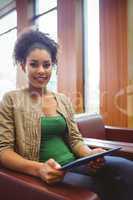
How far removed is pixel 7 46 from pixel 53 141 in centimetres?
481

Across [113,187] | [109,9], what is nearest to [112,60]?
[109,9]

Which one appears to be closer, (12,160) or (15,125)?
(12,160)

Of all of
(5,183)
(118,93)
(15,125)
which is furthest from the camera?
(118,93)

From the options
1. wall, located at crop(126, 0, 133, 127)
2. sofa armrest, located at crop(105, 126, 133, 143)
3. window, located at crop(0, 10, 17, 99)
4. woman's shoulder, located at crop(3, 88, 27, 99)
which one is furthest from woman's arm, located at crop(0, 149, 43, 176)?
window, located at crop(0, 10, 17, 99)

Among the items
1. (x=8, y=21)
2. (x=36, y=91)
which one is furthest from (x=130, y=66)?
(x=8, y=21)

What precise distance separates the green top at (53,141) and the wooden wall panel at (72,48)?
7.26 feet

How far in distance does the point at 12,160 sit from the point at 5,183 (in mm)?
107

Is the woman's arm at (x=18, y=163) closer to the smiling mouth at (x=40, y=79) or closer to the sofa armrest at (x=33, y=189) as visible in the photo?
the sofa armrest at (x=33, y=189)

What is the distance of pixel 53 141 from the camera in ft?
4.61

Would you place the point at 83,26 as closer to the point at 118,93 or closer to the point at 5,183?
the point at 118,93

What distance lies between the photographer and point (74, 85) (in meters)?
3.70

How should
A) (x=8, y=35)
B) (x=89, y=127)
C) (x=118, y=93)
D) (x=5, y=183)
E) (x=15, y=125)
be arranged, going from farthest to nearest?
(x=8, y=35), (x=118, y=93), (x=89, y=127), (x=15, y=125), (x=5, y=183)

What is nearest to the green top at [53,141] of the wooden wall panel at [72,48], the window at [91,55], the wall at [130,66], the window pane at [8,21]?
the wall at [130,66]

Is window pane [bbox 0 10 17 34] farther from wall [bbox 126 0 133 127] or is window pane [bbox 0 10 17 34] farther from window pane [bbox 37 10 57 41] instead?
wall [bbox 126 0 133 127]
